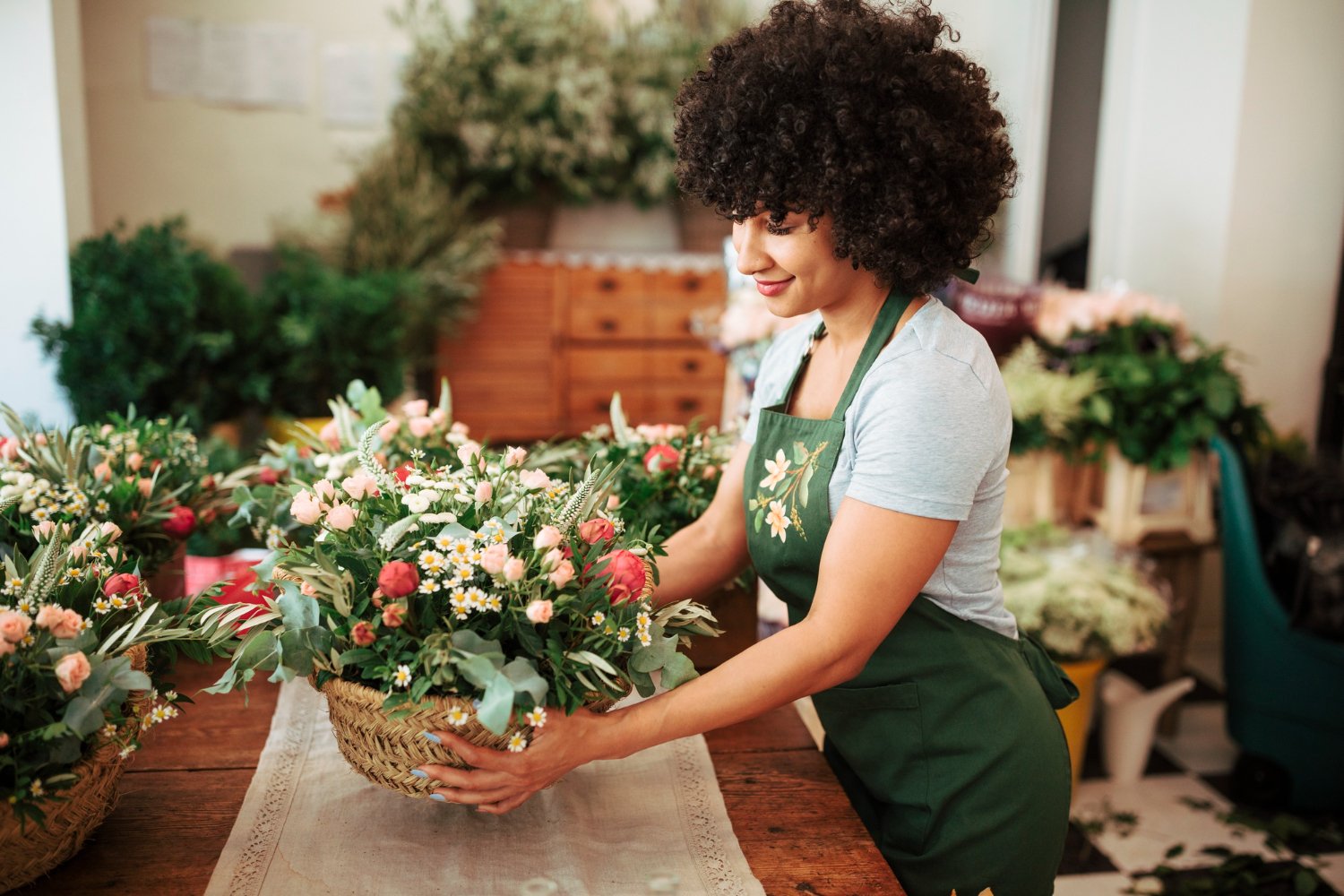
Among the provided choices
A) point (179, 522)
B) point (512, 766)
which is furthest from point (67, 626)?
point (179, 522)

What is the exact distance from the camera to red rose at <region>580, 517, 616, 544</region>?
3.46 feet

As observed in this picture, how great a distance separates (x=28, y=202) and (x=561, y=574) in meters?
2.95

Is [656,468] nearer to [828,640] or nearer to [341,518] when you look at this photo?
[828,640]

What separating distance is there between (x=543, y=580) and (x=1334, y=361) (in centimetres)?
343

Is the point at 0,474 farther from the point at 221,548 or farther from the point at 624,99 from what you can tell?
the point at 624,99

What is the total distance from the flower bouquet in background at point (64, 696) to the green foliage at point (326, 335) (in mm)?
2644

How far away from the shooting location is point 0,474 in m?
1.25

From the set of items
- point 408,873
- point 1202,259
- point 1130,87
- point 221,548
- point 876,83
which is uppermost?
point 1130,87

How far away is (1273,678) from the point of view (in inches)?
106

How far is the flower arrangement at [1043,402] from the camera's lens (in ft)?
9.83

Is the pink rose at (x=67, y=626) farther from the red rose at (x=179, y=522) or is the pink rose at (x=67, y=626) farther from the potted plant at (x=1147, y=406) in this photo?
the potted plant at (x=1147, y=406)

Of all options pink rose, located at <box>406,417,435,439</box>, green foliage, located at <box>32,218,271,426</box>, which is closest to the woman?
pink rose, located at <box>406,417,435,439</box>

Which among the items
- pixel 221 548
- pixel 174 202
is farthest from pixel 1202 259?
pixel 174 202

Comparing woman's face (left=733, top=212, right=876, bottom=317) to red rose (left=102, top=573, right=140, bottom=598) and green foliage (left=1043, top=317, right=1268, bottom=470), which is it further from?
green foliage (left=1043, top=317, right=1268, bottom=470)
